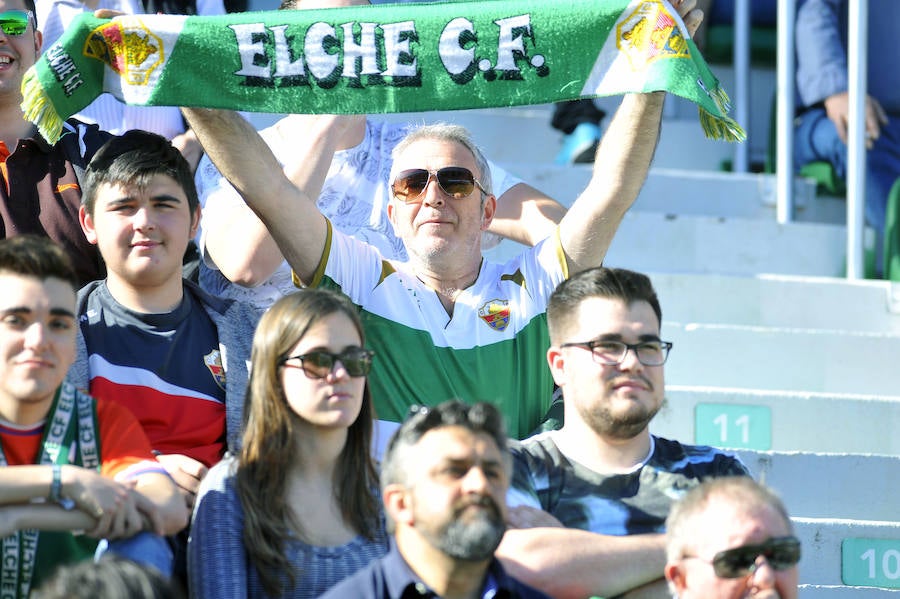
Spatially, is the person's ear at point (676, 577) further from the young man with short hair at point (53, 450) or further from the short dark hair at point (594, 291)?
the young man with short hair at point (53, 450)

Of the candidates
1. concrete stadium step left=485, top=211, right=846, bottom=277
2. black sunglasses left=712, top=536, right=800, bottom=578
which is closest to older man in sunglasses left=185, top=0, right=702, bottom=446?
black sunglasses left=712, top=536, right=800, bottom=578

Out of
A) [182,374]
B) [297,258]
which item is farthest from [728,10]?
[182,374]

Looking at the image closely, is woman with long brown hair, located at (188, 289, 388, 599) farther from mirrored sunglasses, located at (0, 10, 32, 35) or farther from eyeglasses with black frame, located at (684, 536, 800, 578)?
mirrored sunglasses, located at (0, 10, 32, 35)

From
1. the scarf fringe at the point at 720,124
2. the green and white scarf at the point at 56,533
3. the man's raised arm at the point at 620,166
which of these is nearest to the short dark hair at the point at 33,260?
the green and white scarf at the point at 56,533

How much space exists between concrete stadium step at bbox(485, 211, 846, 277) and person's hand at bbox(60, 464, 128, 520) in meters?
3.33

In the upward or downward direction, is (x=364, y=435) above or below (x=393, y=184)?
below

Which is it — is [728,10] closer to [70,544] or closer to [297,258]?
[297,258]

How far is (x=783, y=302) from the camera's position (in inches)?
227

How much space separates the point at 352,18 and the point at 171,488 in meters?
1.45

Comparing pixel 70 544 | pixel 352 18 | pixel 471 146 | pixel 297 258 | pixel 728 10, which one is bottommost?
pixel 70 544

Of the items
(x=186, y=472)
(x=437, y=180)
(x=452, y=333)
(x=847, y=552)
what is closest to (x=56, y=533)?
(x=186, y=472)

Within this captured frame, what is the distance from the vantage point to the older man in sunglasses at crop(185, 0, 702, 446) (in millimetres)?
3895

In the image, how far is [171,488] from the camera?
3129mm

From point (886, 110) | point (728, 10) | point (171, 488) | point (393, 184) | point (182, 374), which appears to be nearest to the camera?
point (171, 488)
